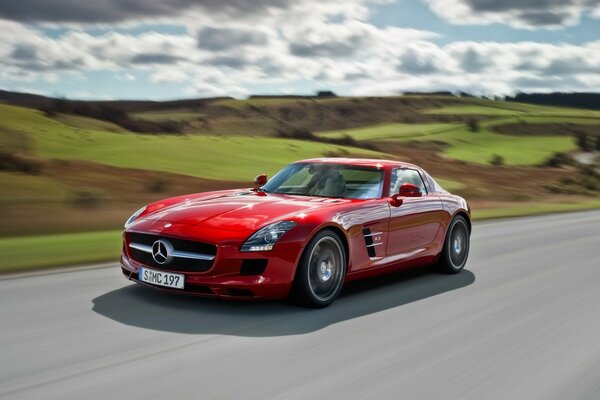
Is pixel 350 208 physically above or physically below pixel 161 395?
above

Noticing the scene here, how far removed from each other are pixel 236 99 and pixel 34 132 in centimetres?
8030

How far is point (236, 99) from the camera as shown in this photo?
4373 inches

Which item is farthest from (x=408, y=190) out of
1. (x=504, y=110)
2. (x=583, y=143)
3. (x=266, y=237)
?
(x=504, y=110)

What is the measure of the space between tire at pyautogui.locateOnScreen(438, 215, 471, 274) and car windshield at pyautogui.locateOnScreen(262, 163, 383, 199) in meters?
1.52

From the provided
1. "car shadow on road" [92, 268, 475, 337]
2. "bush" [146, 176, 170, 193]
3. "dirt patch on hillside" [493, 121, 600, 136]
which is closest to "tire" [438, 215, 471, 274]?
"car shadow on road" [92, 268, 475, 337]

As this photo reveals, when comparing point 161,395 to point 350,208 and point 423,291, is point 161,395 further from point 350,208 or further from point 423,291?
point 423,291

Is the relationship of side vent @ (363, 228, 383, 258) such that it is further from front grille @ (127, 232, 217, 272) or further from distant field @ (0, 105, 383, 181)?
distant field @ (0, 105, 383, 181)

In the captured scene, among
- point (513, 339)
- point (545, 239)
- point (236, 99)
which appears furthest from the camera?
point (236, 99)

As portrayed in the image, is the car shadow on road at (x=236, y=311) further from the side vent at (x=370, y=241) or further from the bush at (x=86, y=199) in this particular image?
the bush at (x=86, y=199)

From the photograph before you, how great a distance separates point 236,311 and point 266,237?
0.69m

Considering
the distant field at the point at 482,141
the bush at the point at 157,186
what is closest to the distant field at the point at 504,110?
the distant field at the point at 482,141

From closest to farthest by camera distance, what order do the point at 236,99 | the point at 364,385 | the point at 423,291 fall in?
the point at 364,385 < the point at 423,291 < the point at 236,99

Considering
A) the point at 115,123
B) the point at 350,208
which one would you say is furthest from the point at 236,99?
the point at 350,208

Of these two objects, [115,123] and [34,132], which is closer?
[34,132]
